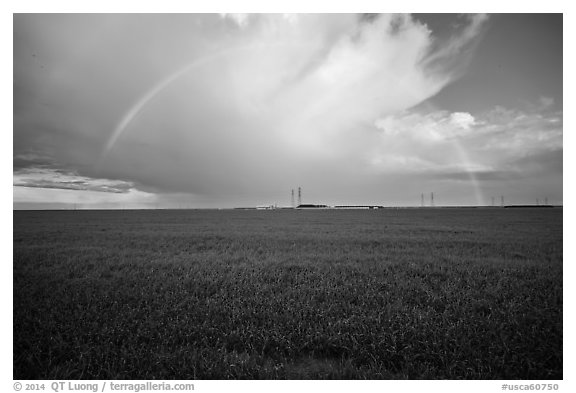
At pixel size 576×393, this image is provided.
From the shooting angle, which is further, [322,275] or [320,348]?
[322,275]

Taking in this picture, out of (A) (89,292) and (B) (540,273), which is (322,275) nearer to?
(A) (89,292)

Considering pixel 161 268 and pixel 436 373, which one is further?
pixel 161 268

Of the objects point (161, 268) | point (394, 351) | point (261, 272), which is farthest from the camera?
point (161, 268)

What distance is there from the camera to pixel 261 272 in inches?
324

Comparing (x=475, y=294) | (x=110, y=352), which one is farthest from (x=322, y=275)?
(x=110, y=352)
